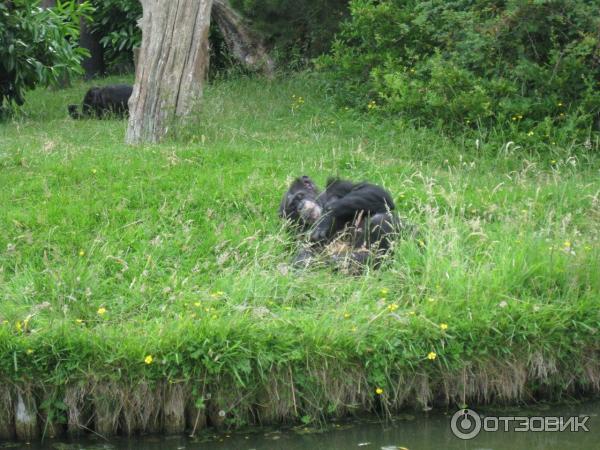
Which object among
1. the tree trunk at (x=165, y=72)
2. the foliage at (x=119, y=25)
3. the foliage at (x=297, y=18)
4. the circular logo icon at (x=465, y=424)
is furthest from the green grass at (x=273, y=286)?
the foliage at (x=119, y=25)

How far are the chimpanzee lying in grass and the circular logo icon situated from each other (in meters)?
1.30

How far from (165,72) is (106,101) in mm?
3144

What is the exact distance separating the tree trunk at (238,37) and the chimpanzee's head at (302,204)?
8552 mm

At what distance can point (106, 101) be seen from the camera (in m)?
12.6

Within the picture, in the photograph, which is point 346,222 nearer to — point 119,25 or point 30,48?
point 30,48

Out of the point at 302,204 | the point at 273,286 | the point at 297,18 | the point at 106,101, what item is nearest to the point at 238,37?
the point at 297,18

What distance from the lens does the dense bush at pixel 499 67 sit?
9.80 meters

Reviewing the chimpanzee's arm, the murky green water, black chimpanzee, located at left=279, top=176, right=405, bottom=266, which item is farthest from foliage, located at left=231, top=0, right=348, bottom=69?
the murky green water

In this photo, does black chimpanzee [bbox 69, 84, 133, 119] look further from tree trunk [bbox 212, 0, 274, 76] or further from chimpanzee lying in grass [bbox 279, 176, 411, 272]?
chimpanzee lying in grass [bbox 279, 176, 411, 272]

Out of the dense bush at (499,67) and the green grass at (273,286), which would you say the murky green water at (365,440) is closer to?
the green grass at (273,286)

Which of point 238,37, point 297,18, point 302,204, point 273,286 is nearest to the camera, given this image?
point 273,286

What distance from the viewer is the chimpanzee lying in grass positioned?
6.49m

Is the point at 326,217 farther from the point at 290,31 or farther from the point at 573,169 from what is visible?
the point at 290,31

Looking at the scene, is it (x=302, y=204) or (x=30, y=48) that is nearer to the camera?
(x=302, y=204)
